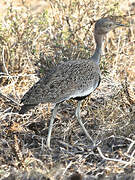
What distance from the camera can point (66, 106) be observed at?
16.8 feet

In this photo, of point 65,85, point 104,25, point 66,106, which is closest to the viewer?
point 65,85

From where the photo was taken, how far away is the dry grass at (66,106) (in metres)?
3.92

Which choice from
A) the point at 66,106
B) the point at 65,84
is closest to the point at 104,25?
the point at 65,84

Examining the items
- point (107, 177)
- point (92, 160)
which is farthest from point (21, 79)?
point (107, 177)

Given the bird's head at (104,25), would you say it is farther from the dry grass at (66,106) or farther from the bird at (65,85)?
the dry grass at (66,106)

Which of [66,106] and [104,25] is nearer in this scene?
[104,25]

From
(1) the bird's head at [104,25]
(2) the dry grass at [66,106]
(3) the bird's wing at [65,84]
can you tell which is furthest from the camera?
(1) the bird's head at [104,25]

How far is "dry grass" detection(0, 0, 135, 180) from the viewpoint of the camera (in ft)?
12.9

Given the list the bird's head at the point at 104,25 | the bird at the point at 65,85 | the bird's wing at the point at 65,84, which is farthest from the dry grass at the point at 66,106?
the bird's head at the point at 104,25

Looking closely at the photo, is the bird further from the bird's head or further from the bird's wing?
the bird's head

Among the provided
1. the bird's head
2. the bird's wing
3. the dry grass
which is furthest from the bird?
the bird's head

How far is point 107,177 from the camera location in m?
3.69

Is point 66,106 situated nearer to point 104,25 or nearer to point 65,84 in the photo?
point 65,84

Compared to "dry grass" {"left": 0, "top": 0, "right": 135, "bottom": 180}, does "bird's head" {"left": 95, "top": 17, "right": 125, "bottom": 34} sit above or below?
above
